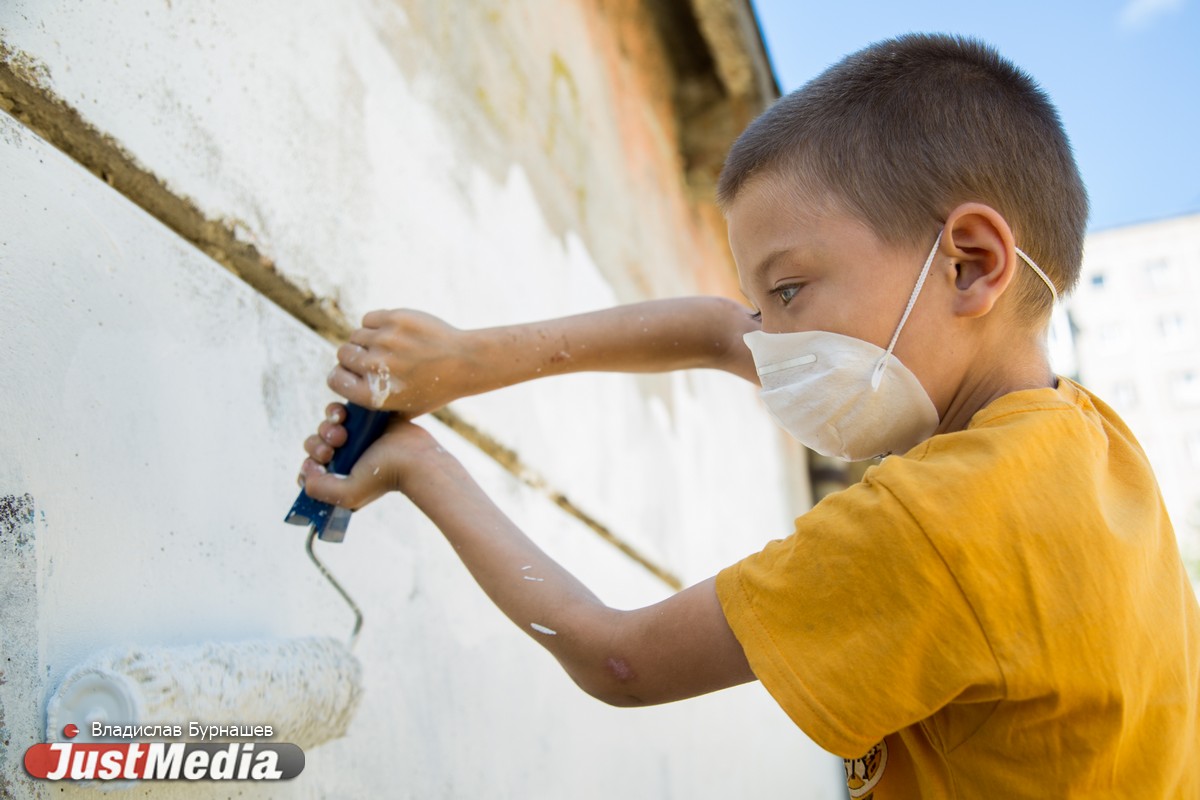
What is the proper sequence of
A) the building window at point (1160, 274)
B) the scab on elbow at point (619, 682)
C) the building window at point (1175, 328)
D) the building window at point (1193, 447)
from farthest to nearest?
the building window at point (1160, 274)
the building window at point (1175, 328)
the building window at point (1193, 447)
the scab on elbow at point (619, 682)

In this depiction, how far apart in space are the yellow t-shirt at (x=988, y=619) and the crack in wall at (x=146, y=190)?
0.76 metres

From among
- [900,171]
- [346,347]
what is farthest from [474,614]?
[900,171]

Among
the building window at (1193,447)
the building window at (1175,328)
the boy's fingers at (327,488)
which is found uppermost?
the building window at (1175,328)

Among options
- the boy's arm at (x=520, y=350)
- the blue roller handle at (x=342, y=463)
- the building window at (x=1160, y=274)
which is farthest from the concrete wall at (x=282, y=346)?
the building window at (x=1160, y=274)

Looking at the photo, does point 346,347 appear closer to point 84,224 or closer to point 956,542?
point 84,224

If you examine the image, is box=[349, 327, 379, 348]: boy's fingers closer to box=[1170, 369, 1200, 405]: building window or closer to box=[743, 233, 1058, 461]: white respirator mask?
box=[743, 233, 1058, 461]: white respirator mask

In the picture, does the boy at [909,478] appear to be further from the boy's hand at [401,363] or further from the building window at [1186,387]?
the building window at [1186,387]

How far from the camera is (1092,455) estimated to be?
2.97ft

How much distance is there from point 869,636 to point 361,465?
0.59m

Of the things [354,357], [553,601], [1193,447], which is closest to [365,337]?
[354,357]

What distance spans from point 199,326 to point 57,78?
300 mm

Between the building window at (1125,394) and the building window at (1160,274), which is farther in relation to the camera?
the building window at (1160,274)

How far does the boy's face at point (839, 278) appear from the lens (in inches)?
40.7

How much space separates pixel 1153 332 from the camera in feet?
92.5
